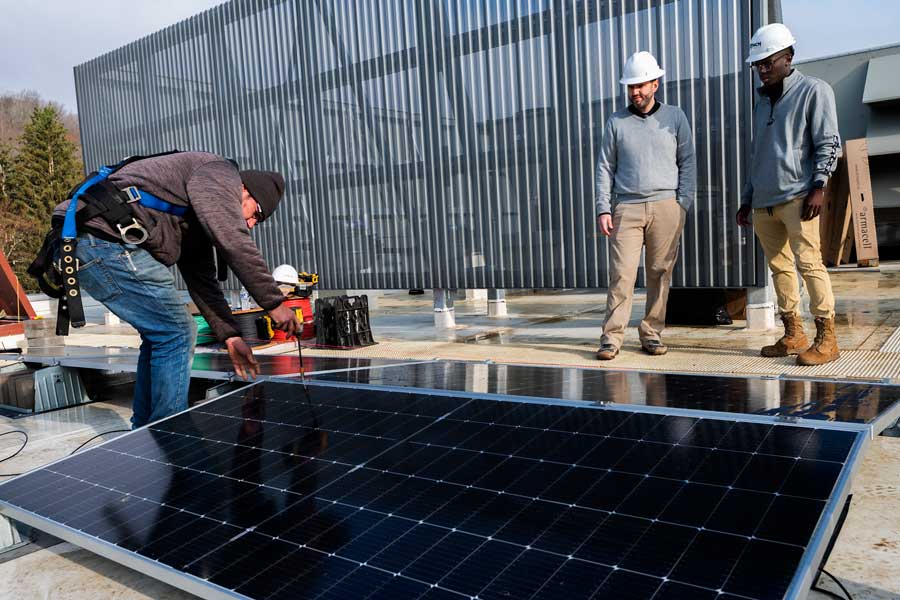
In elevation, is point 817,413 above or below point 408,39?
below

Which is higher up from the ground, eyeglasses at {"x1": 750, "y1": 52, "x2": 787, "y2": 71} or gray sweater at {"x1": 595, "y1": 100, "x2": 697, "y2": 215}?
eyeglasses at {"x1": 750, "y1": 52, "x2": 787, "y2": 71}

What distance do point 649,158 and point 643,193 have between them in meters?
0.25

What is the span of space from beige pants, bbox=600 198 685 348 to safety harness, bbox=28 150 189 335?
3.22 meters

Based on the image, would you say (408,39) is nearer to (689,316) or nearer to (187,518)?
(689,316)

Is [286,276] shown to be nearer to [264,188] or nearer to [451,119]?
[451,119]

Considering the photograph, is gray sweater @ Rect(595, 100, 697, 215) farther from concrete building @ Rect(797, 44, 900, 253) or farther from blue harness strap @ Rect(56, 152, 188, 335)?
concrete building @ Rect(797, 44, 900, 253)

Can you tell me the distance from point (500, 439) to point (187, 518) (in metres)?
0.96

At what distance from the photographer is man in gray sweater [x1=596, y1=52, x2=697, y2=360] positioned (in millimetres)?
4816

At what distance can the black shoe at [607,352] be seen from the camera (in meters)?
4.85

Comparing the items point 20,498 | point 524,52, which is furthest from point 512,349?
point 20,498

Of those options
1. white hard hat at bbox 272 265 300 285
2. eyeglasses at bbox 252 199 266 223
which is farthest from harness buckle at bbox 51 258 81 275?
white hard hat at bbox 272 265 300 285

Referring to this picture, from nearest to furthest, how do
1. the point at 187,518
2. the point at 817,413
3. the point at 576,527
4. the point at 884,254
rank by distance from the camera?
1. the point at 576,527
2. the point at 187,518
3. the point at 817,413
4. the point at 884,254

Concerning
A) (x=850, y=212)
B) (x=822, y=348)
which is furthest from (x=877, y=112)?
(x=822, y=348)

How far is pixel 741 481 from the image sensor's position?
1.61 metres
